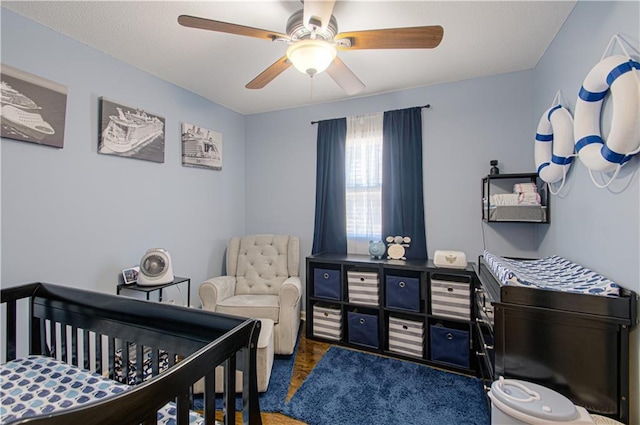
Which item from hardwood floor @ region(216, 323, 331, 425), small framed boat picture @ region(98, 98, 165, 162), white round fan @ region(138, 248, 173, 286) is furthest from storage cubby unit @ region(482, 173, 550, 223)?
small framed boat picture @ region(98, 98, 165, 162)

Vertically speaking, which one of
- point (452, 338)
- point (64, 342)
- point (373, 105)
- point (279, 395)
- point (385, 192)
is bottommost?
point (279, 395)

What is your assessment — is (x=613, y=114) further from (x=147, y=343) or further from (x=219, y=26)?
(x=147, y=343)

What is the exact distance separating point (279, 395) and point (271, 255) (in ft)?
4.61

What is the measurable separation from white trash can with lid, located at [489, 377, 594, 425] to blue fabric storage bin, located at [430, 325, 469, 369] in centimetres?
106

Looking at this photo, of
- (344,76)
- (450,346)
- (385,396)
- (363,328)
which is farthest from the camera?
(363,328)

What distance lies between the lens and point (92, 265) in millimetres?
2141

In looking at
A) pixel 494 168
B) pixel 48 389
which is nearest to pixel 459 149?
pixel 494 168

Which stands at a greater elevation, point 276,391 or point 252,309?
point 252,309

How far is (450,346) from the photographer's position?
2.37 metres

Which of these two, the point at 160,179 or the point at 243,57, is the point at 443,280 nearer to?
the point at 243,57

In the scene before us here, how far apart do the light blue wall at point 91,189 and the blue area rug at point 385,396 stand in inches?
66.0

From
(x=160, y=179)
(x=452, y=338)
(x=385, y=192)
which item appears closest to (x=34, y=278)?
(x=160, y=179)

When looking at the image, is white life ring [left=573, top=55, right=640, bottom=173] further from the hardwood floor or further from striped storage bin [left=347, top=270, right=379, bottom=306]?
the hardwood floor

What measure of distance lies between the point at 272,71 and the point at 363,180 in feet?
5.23
